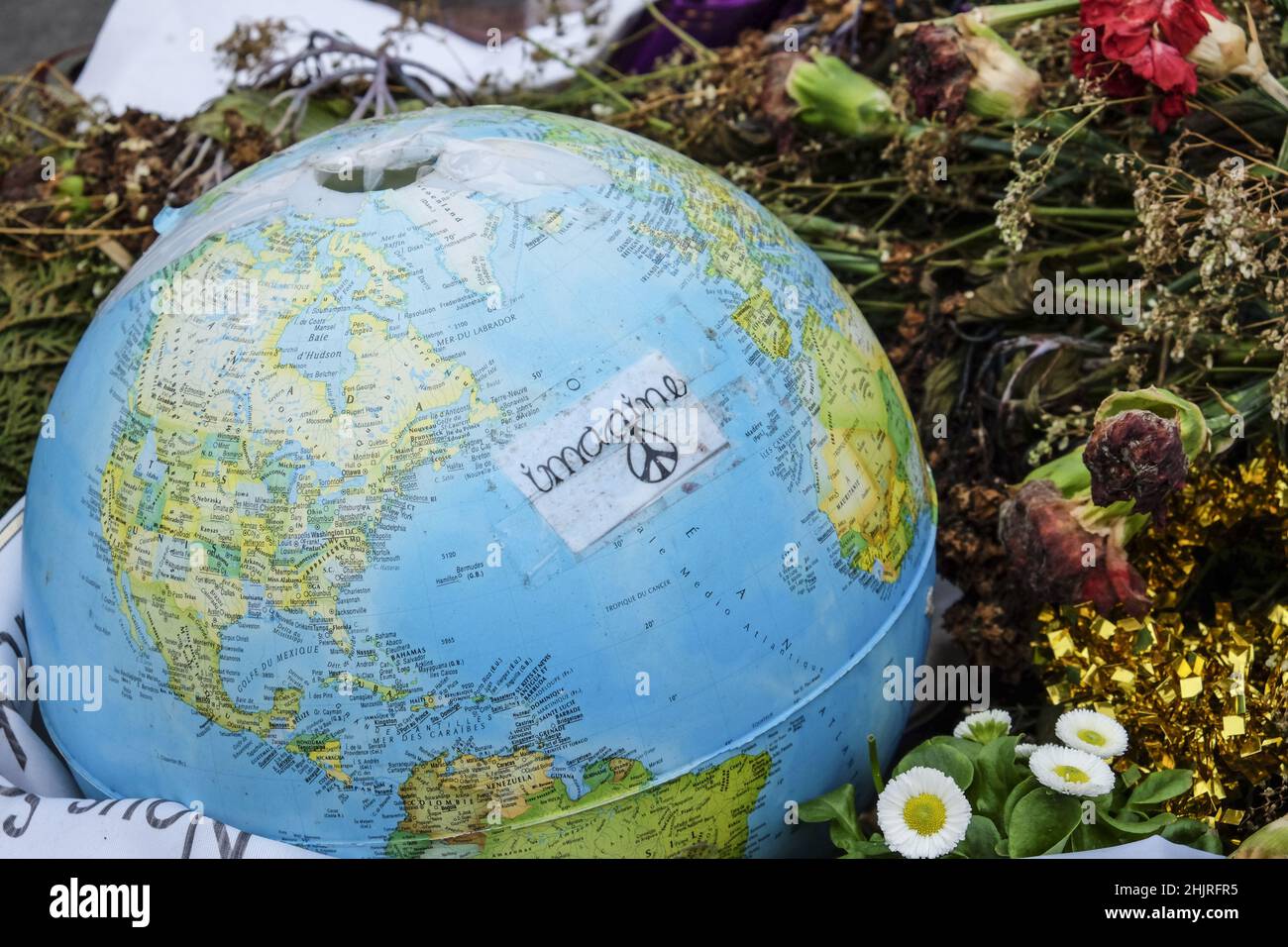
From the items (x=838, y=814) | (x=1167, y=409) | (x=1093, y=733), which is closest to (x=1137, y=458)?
(x=1167, y=409)

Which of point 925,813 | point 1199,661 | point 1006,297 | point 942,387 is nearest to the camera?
point 925,813

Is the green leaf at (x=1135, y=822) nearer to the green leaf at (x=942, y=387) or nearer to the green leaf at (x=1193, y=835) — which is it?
the green leaf at (x=1193, y=835)

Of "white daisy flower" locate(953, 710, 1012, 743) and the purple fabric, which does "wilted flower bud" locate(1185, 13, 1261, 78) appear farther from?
the purple fabric

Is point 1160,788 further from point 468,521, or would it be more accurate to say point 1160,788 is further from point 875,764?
point 468,521

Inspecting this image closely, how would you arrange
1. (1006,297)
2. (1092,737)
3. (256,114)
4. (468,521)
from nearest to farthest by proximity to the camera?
(468,521) < (1092,737) < (1006,297) < (256,114)

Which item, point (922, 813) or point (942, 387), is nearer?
point (922, 813)

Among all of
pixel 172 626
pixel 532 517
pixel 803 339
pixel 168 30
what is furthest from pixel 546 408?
pixel 168 30

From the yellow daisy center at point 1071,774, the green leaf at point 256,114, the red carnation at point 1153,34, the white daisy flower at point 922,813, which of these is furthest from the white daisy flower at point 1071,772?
the green leaf at point 256,114

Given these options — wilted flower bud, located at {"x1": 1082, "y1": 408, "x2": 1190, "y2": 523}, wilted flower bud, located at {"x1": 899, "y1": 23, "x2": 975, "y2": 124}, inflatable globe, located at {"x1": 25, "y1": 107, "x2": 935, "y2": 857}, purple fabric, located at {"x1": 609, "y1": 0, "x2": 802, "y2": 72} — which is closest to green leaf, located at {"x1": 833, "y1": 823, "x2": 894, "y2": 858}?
inflatable globe, located at {"x1": 25, "y1": 107, "x2": 935, "y2": 857}
